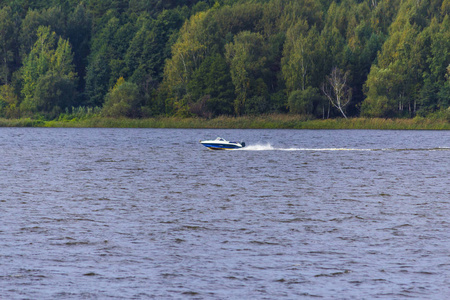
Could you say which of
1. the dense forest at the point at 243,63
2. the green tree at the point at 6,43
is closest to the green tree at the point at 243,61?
the dense forest at the point at 243,63

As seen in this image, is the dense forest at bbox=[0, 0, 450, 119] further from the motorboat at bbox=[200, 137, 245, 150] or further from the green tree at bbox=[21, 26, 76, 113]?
the motorboat at bbox=[200, 137, 245, 150]

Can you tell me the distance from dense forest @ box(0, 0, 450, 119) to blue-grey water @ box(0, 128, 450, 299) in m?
83.5

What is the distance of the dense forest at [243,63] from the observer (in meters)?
128

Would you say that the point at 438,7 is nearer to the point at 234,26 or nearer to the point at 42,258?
the point at 234,26

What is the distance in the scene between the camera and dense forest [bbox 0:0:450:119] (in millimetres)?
127625

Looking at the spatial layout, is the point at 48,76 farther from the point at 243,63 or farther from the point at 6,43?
the point at 243,63

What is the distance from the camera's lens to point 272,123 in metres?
124

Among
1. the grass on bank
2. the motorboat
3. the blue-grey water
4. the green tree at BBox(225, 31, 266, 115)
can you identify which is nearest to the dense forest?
the green tree at BBox(225, 31, 266, 115)

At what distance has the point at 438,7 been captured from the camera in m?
148

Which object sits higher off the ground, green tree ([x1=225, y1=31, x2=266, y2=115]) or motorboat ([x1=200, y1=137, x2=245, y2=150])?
green tree ([x1=225, y1=31, x2=266, y2=115])

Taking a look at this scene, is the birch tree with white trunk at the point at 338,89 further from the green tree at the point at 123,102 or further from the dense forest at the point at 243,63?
the green tree at the point at 123,102

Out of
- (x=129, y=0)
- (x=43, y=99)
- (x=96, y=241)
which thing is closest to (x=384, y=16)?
(x=129, y=0)

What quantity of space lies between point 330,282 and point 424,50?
120012mm

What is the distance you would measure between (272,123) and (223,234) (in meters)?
102
